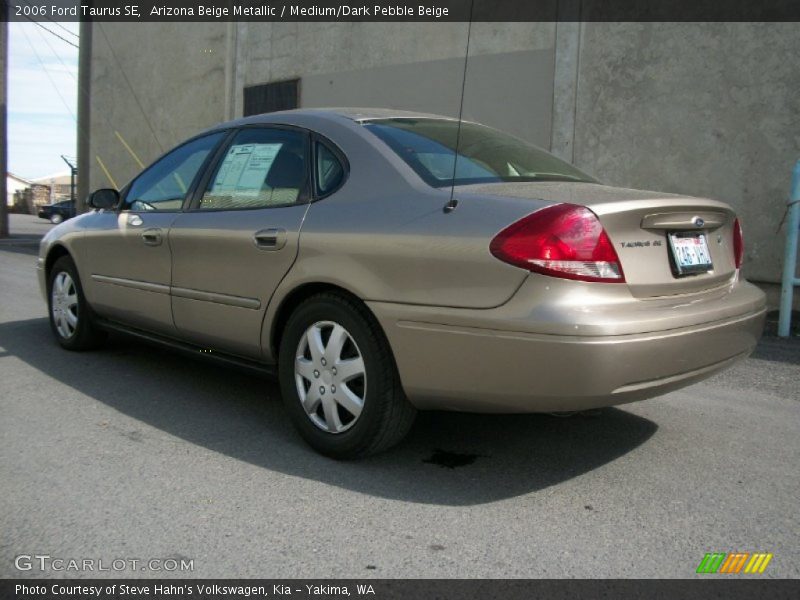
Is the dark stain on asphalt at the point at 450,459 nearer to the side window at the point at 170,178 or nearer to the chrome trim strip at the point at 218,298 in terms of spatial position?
the chrome trim strip at the point at 218,298

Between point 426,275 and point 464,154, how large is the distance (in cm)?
80

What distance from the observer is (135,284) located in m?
4.61

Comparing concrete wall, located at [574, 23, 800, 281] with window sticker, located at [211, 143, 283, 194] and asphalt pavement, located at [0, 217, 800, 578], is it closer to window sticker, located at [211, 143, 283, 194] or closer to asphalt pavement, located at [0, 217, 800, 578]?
asphalt pavement, located at [0, 217, 800, 578]

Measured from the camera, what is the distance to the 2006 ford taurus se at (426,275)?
9.25ft

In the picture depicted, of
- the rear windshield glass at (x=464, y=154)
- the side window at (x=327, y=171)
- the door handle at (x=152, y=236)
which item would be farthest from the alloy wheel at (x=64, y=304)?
the rear windshield glass at (x=464, y=154)

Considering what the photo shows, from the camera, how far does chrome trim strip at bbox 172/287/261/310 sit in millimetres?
3733

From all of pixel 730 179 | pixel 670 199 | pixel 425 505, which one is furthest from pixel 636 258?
pixel 730 179

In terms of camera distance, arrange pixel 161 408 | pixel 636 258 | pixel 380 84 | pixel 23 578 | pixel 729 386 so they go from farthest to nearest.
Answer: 1. pixel 380 84
2. pixel 729 386
3. pixel 161 408
4. pixel 636 258
5. pixel 23 578

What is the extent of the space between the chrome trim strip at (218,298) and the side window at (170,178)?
54 cm

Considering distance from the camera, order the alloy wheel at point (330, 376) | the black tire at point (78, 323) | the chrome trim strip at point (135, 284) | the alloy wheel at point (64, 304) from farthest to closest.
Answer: the alloy wheel at point (64, 304), the black tire at point (78, 323), the chrome trim strip at point (135, 284), the alloy wheel at point (330, 376)

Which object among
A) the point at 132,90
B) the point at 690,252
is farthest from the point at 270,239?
the point at 132,90

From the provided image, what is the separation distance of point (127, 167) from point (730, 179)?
1445 cm

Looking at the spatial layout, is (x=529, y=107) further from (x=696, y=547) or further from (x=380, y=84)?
(x=696, y=547)

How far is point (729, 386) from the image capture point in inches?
192
